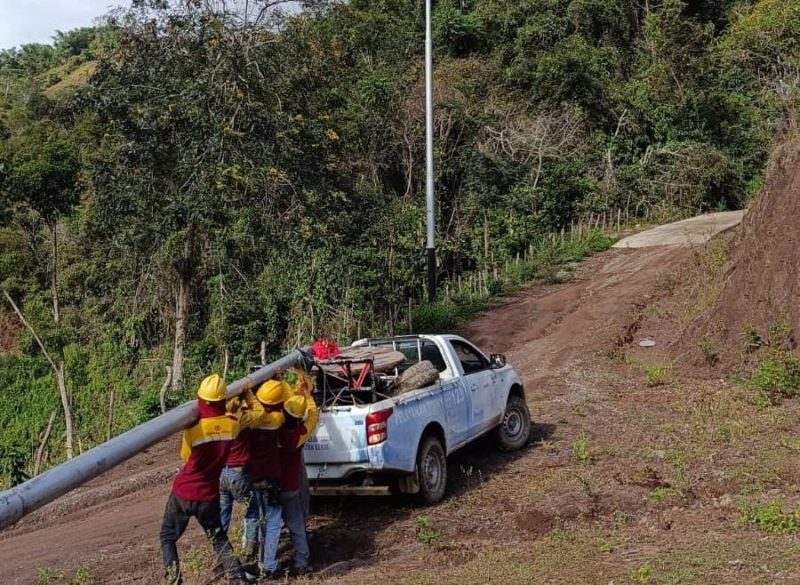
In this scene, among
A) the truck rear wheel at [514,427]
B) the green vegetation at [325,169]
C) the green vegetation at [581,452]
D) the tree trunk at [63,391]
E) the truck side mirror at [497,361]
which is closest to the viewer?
the green vegetation at [581,452]

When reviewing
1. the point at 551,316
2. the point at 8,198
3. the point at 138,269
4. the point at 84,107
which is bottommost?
the point at 551,316

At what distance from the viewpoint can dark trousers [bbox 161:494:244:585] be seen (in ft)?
20.6

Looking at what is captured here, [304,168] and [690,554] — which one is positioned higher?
[304,168]

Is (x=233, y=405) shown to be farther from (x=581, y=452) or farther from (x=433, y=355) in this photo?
(x=581, y=452)

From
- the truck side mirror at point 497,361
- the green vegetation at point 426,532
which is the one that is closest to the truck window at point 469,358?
the truck side mirror at point 497,361

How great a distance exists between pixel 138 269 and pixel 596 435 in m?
13.3

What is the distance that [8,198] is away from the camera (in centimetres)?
2384

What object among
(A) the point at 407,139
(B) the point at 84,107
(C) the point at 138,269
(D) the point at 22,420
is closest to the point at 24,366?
(D) the point at 22,420

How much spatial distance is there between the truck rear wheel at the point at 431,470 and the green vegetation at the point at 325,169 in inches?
A: 337

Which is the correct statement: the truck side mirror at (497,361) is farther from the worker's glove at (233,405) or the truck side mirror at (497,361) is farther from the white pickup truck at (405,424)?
the worker's glove at (233,405)

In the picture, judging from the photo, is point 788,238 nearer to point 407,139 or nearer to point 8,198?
point 407,139

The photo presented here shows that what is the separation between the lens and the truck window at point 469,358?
9664 mm

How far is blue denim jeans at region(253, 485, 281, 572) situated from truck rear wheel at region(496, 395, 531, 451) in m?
4.10

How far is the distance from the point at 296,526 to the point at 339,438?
1.03 metres
